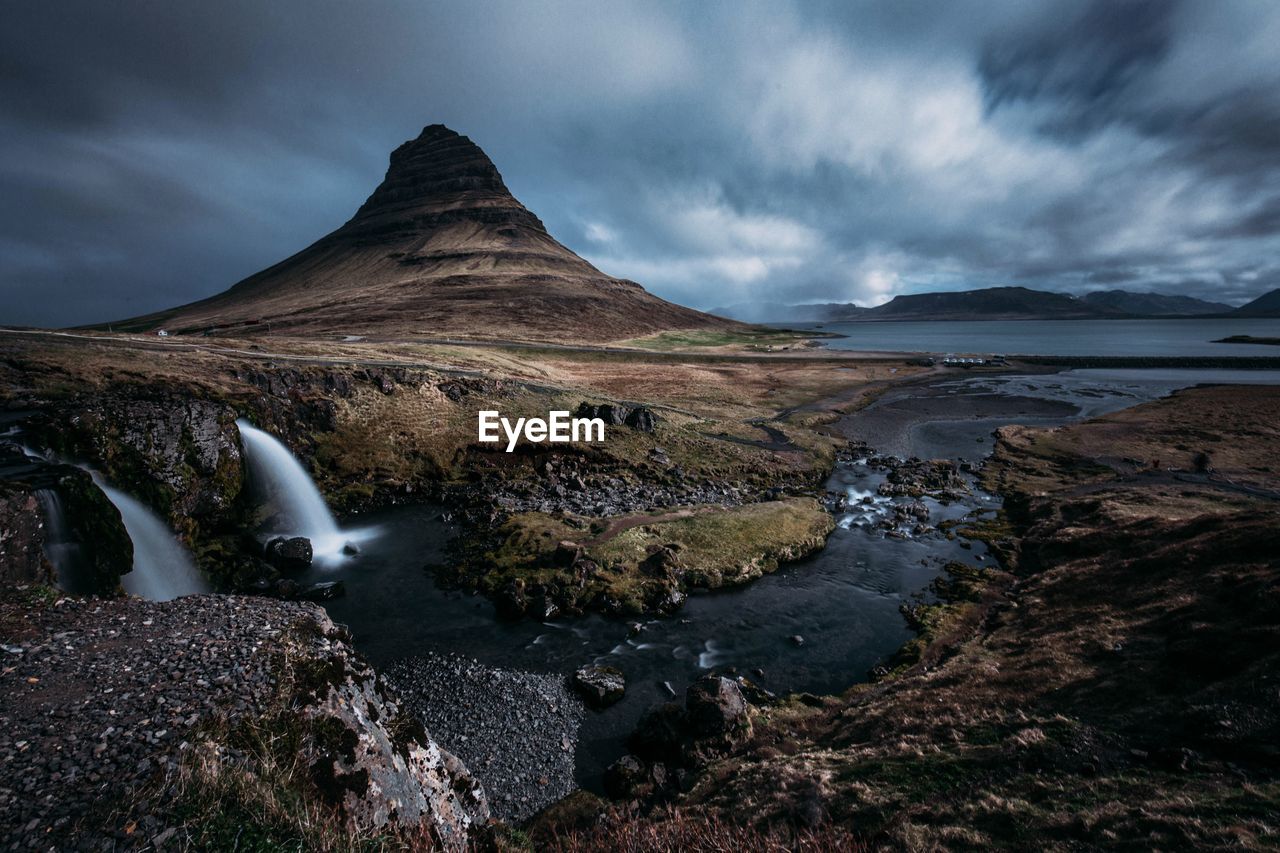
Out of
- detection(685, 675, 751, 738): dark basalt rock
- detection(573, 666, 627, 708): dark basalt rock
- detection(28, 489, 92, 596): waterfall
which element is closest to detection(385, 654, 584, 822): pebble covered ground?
detection(573, 666, 627, 708): dark basalt rock

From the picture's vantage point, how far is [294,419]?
130 feet

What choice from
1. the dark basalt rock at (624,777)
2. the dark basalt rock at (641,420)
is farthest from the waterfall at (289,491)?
the dark basalt rock at (641,420)

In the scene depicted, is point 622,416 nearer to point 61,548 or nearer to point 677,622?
point 677,622

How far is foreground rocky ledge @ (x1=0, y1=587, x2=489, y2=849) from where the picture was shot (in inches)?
296

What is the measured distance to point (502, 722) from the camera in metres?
17.8

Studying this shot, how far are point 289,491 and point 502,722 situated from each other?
2575 cm

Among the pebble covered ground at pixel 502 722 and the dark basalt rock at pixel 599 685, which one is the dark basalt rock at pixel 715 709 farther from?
the pebble covered ground at pixel 502 722

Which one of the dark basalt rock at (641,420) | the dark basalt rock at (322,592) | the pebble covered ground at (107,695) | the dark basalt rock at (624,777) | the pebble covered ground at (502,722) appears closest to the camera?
the pebble covered ground at (107,695)

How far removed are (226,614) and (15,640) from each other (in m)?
4.20

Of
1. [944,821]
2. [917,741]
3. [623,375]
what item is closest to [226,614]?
[944,821]

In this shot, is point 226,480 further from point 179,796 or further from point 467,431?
point 179,796

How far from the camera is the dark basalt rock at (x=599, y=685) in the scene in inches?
746

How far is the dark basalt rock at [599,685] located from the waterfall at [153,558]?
19328mm

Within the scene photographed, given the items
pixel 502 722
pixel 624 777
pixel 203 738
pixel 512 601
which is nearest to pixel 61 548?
pixel 203 738
